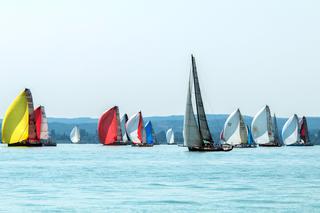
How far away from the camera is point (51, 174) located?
6738 centimetres

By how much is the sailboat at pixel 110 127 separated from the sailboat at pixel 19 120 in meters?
37.3

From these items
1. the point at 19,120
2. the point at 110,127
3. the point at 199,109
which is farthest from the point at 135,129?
the point at 199,109

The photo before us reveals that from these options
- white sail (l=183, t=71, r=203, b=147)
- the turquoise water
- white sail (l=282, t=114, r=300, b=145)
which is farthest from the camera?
white sail (l=282, t=114, r=300, b=145)

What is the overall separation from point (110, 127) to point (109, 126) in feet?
1.49

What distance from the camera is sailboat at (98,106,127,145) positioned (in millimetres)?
170875

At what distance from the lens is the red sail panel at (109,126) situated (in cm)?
17086

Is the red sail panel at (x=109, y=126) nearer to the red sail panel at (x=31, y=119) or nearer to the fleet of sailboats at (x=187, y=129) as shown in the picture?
the fleet of sailboats at (x=187, y=129)

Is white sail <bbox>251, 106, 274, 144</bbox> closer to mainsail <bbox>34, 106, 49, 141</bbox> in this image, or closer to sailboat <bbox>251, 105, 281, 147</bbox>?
sailboat <bbox>251, 105, 281, 147</bbox>

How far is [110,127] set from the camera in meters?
172

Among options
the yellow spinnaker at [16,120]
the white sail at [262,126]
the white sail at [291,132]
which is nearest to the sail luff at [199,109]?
the yellow spinnaker at [16,120]

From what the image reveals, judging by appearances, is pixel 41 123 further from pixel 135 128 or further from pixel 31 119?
pixel 135 128

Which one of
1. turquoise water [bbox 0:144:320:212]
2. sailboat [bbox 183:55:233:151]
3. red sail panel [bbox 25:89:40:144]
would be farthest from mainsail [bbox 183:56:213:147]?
red sail panel [bbox 25:89:40:144]

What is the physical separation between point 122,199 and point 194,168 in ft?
91.7

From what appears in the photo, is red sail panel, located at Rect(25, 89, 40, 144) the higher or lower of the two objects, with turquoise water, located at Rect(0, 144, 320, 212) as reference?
higher
